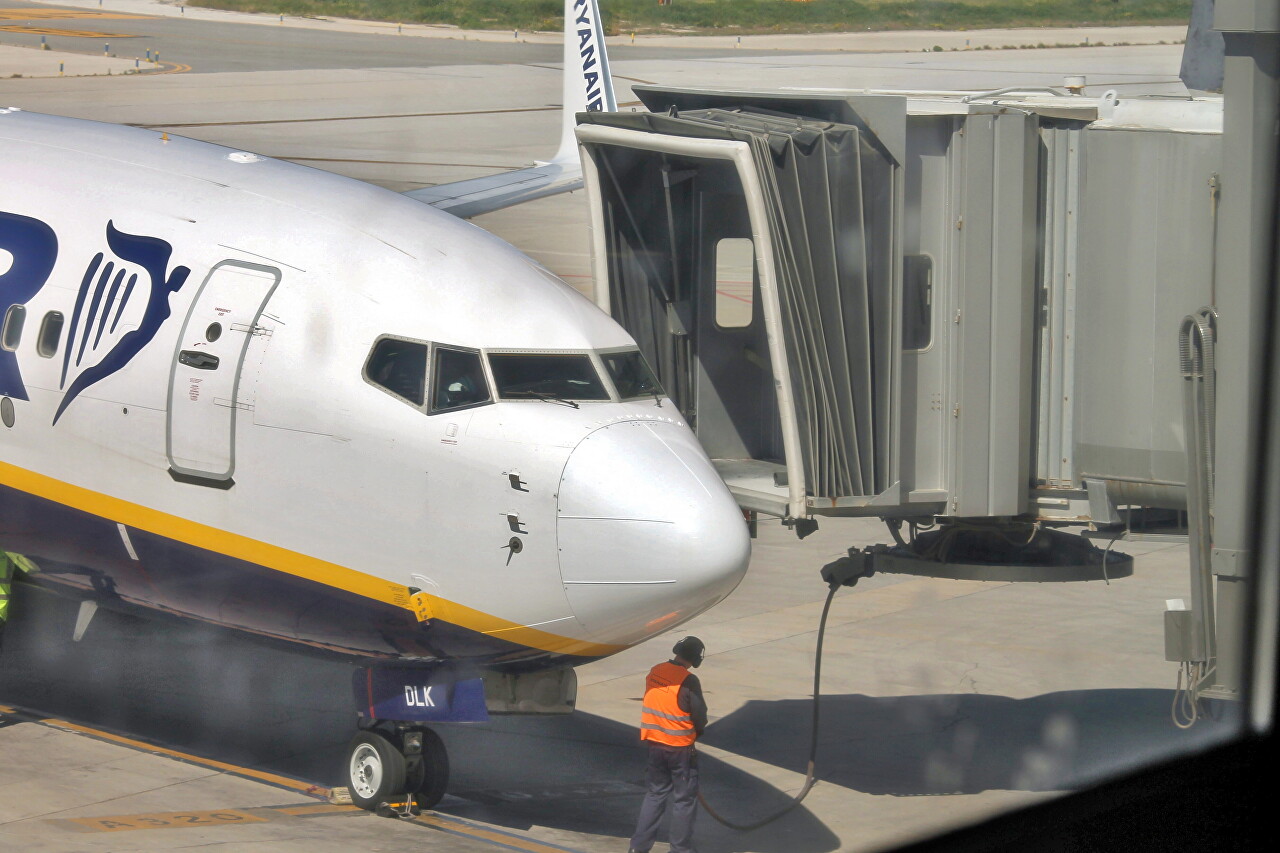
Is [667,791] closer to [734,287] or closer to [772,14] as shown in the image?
[734,287]

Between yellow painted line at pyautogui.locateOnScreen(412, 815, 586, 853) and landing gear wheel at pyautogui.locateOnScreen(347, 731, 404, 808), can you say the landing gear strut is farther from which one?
yellow painted line at pyautogui.locateOnScreen(412, 815, 586, 853)

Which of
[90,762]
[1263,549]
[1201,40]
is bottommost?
[90,762]

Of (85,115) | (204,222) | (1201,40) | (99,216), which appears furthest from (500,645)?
(85,115)

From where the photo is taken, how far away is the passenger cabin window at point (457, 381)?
11.7m

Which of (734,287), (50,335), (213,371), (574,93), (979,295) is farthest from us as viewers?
(574,93)

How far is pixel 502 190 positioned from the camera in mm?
31750

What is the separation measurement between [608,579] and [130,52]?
141 ft

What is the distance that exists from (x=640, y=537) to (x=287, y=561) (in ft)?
9.85

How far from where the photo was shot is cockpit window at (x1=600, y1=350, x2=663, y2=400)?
12.1m

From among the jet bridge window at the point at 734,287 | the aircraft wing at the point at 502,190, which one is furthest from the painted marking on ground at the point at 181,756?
the aircraft wing at the point at 502,190

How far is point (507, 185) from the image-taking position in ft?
106

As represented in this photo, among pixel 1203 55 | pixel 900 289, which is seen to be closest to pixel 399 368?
pixel 900 289

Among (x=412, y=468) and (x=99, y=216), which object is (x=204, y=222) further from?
(x=412, y=468)

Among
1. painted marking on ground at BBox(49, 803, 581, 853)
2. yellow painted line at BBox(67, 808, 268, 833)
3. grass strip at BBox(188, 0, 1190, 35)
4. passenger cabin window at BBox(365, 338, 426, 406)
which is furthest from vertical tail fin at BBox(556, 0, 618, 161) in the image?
grass strip at BBox(188, 0, 1190, 35)
